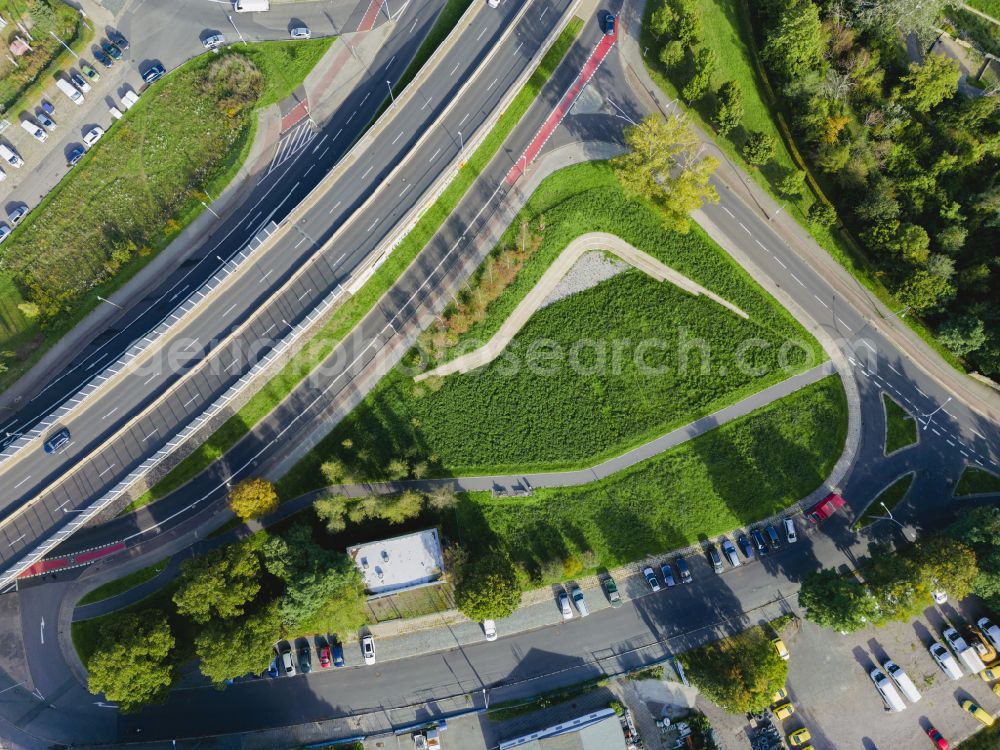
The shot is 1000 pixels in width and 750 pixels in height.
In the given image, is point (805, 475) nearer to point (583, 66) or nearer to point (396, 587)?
point (396, 587)

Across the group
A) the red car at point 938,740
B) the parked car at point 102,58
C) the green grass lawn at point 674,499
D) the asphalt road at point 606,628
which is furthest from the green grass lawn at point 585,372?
the parked car at point 102,58

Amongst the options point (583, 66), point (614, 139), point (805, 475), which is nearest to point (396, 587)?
point (805, 475)

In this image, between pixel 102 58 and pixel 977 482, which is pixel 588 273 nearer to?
pixel 977 482

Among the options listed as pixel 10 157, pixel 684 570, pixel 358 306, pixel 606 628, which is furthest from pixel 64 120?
pixel 684 570

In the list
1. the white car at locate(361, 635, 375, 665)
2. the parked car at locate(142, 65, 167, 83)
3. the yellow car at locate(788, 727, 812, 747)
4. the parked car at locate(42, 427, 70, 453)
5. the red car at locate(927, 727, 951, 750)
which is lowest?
the red car at locate(927, 727, 951, 750)

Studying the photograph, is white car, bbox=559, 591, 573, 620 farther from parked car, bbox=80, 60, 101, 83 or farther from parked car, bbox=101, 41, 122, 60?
parked car, bbox=101, 41, 122, 60

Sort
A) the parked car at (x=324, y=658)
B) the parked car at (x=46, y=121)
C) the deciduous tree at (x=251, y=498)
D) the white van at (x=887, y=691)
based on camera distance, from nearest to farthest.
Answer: the deciduous tree at (x=251, y=498) < the white van at (x=887, y=691) < the parked car at (x=324, y=658) < the parked car at (x=46, y=121)

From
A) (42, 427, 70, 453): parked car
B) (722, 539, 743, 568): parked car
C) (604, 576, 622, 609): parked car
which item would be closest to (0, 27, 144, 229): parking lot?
(42, 427, 70, 453): parked car

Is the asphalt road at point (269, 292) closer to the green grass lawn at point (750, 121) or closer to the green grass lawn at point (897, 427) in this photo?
the green grass lawn at point (750, 121)
